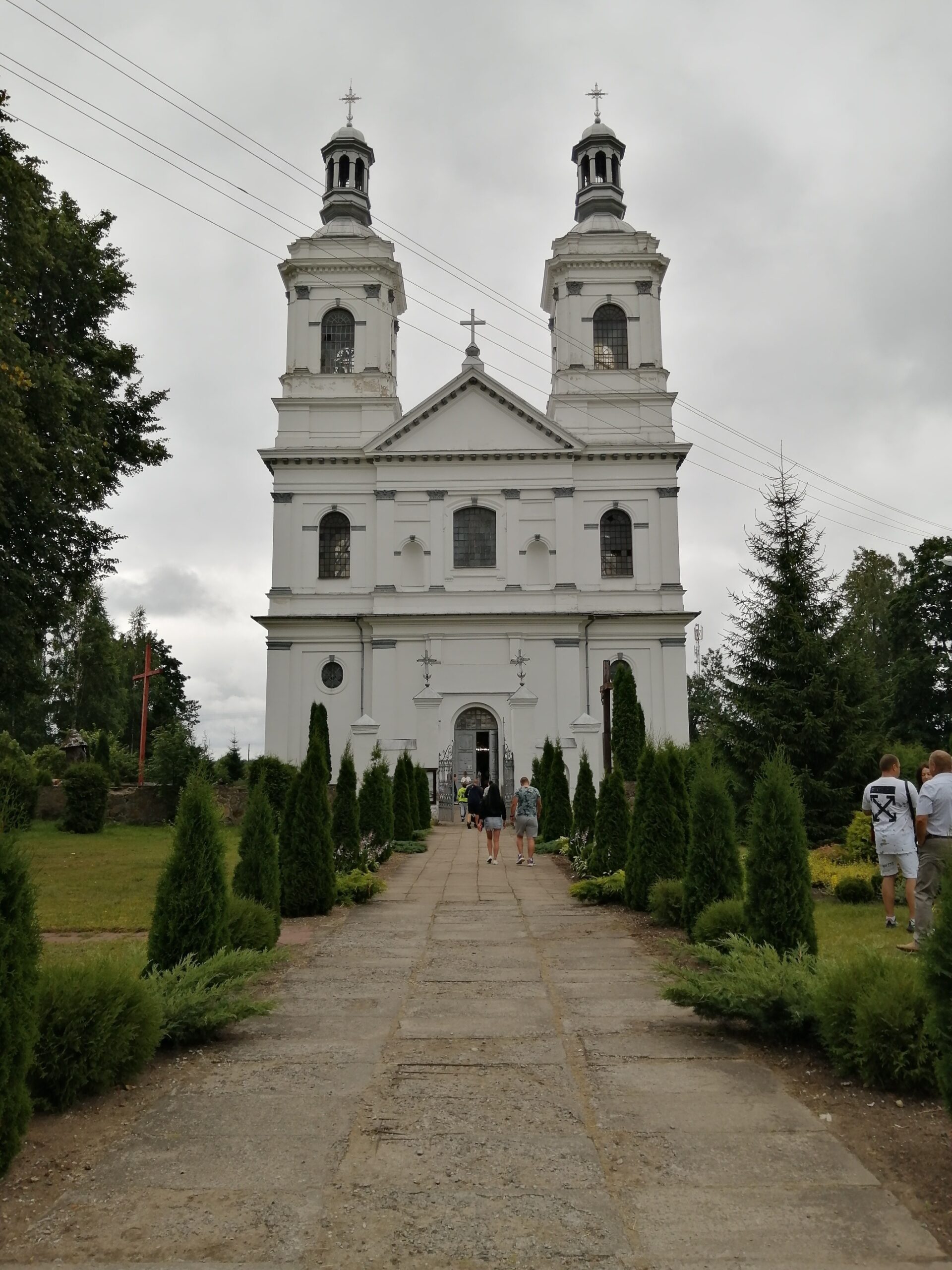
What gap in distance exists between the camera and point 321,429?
3584 centimetres

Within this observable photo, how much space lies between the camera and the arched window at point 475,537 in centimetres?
3491

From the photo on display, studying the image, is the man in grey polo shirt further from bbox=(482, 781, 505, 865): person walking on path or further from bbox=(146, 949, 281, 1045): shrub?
bbox=(482, 781, 505, 865): person walking on path

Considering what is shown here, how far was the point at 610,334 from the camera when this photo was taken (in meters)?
36.3

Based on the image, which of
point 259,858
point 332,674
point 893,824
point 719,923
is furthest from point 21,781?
point 893,824

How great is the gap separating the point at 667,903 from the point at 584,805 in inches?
362

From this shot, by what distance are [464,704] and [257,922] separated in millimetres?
25429

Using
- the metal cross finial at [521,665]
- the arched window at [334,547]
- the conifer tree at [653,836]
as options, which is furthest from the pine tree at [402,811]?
the arched window at [334,547]

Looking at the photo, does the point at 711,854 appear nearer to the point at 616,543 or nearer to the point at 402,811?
the point at 402,811

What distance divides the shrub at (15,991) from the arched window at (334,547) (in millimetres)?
31178

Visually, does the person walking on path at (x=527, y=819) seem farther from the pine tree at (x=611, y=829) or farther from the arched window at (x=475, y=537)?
the arched window at (x=475, y=537)

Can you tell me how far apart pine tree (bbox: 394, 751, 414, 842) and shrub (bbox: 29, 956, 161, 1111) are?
54.7 feet

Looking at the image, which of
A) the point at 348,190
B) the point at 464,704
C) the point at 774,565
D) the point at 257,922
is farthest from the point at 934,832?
the point at 348,190

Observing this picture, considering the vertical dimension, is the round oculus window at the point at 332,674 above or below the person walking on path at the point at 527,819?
above

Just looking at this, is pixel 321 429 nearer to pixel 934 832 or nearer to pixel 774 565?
pixel 774 565
